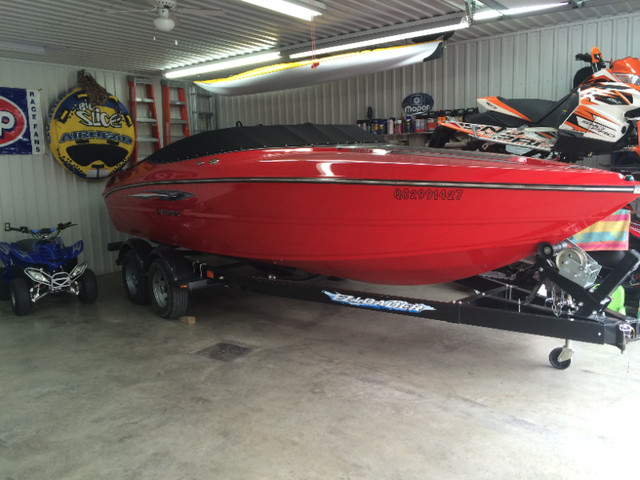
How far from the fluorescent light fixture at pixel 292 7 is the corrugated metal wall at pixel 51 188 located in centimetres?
356

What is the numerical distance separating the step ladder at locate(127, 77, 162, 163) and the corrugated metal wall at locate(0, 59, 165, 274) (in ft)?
0.49

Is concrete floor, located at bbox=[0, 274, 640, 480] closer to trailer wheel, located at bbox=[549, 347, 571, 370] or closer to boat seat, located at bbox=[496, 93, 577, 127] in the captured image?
trailer wheel, located at bbox=[549, 347, 571, 370]

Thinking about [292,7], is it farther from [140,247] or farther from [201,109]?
[201,109]

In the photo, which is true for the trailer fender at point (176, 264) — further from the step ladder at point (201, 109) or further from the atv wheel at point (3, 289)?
the step ladder at point (201, 109)

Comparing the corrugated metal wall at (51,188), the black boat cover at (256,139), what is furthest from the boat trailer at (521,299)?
the corrugated metal wall at (51,188)

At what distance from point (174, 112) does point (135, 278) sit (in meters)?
3.73

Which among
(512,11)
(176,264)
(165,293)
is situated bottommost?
(165,293)

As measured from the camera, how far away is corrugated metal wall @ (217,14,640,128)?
512 centimetres

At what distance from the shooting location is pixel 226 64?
22.4 ft

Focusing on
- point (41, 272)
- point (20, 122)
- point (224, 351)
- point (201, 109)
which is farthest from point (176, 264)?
point (201, 109)

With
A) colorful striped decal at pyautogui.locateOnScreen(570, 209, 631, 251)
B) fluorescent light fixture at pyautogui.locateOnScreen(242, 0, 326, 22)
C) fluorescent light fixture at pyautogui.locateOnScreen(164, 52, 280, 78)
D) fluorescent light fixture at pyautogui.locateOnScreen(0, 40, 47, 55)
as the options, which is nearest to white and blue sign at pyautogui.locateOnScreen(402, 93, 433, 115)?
fluorescent light fixture at pyautogui.locateOnScreen(164, 52, 280, 78)

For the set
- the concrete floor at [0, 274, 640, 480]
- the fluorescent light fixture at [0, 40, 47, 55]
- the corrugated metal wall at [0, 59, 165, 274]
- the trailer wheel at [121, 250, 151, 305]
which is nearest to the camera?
the concrete floor at [0, 274, 640, 480]

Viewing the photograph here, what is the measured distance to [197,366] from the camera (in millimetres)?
3529

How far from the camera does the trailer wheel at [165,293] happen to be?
4508 millimetres
